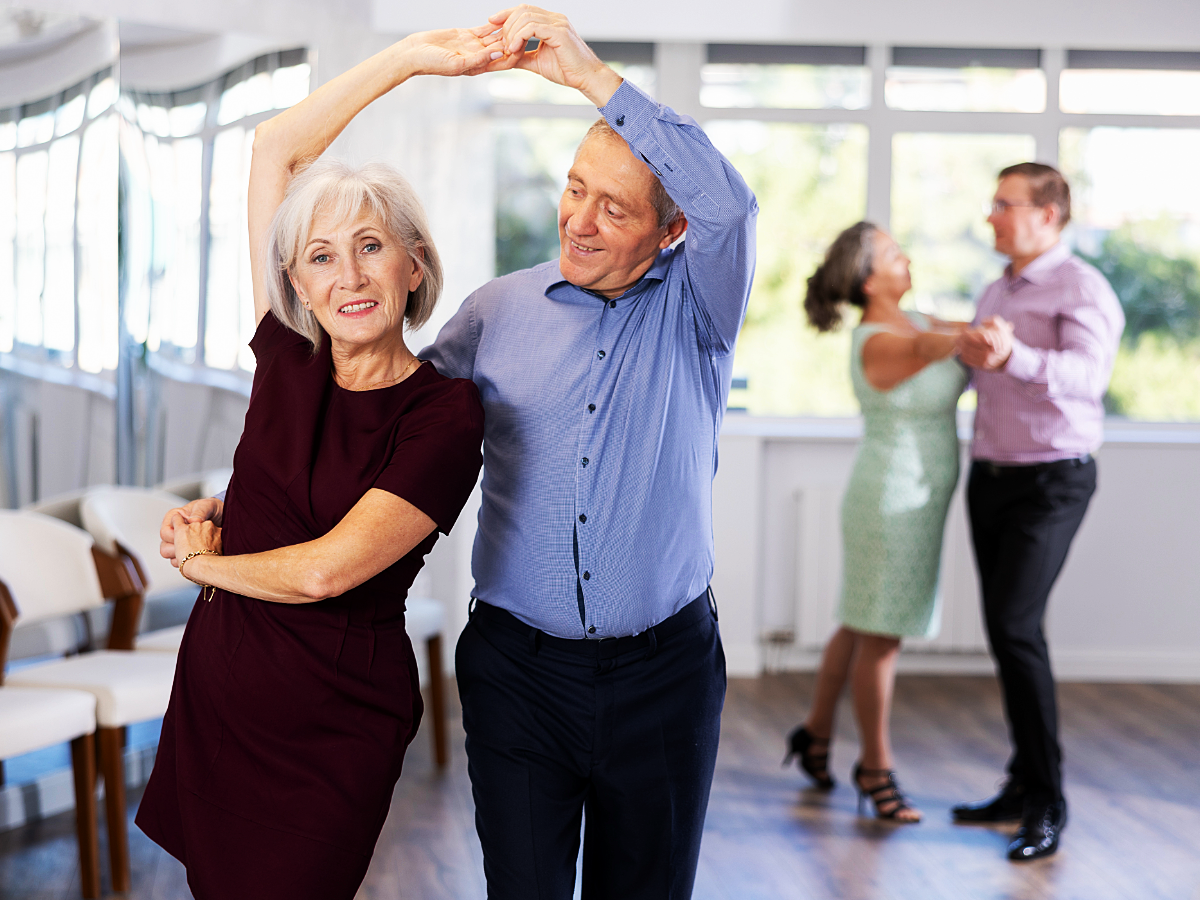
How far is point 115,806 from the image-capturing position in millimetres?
2828

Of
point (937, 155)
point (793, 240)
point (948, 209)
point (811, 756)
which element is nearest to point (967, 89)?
point (937, 155)

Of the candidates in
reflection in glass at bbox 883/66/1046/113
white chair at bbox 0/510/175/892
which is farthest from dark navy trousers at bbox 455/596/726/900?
reflection in glass at bbox 883/66/1046/113

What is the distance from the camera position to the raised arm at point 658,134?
1503 millimetres

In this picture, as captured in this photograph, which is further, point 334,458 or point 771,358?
point 771,358

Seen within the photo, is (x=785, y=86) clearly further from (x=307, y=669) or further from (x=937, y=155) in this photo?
(x=307, y=669)

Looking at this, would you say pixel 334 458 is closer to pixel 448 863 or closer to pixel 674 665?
pixel 674 665

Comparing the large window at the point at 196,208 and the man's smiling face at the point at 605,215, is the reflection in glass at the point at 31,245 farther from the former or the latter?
the man's smiling face at the point at 605,215

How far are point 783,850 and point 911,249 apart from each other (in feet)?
10.1

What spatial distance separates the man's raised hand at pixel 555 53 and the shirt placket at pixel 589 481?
392mm

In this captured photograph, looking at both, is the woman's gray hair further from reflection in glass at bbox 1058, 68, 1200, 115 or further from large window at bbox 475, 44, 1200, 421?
reflection in glass at bbox 1058, 68, 1200, 115

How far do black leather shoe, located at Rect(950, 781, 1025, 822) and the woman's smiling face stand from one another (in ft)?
8.73

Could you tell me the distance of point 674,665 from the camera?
175 centimetres

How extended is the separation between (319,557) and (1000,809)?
2.72 m

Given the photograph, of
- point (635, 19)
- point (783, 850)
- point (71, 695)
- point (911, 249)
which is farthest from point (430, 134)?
point (783, 850)
